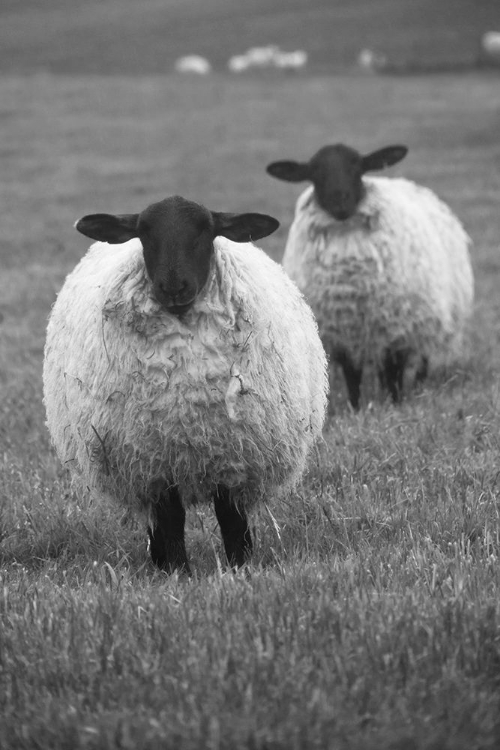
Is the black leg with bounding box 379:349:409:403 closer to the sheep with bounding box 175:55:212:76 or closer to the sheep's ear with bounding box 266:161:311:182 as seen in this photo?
the sheep's ear with bounding box 266:161:311:182

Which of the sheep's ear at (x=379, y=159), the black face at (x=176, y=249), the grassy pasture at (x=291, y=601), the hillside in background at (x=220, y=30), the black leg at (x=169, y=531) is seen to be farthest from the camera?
the hillside in background at (x=220, y=30)

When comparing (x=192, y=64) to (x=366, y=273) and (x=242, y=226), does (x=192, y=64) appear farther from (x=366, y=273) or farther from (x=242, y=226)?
(x=242, y=226)

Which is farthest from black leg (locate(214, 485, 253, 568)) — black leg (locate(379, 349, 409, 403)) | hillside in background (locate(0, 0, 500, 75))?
hillside in background (locate(0, 0, 500, 75))

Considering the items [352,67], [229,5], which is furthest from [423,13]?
[352,67]

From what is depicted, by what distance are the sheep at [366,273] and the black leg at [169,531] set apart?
9.77 feet

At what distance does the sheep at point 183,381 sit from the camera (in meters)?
4.09

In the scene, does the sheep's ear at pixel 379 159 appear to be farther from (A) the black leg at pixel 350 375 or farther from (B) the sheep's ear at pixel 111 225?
Answer: (B) the sheep's ear at pixel 111 225

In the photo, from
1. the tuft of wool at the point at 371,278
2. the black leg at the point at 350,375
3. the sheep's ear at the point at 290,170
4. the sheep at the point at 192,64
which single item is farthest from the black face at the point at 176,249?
the sheep at the point at 192,64

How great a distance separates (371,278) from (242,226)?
8.76 feet

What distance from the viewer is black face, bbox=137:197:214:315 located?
406cm

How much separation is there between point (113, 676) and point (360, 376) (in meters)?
4.57

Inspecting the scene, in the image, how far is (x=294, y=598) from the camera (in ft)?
10.9

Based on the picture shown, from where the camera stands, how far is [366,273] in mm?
6965

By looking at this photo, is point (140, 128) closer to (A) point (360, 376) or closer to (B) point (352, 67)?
(B) point (352, 67)
